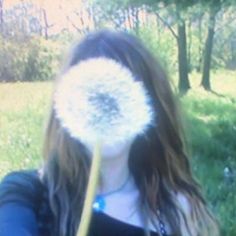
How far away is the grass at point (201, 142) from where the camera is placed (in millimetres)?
4855

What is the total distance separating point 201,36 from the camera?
28.3 metres

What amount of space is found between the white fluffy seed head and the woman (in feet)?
1.31

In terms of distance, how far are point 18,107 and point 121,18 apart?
17.4ft

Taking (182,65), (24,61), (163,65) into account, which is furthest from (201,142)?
(24,61)

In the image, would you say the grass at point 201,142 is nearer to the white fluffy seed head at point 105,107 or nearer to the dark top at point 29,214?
the dark top at point 29,214

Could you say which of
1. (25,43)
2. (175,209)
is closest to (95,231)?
(175,209)

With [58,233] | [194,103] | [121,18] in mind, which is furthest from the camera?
[121,18]

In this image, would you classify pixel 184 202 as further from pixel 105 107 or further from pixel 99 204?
pixel 105 107

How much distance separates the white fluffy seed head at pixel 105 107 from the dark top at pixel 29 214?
27cm

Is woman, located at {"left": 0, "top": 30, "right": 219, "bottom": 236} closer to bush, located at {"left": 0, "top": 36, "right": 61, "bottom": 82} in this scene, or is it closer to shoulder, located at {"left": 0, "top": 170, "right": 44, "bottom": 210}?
shoulder, located at {"left": 0, "top": 170, "right": 44, "bottom": 210}

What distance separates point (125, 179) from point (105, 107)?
640 mm

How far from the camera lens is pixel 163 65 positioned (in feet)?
5.39

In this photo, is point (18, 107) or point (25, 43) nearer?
point (18, 107)

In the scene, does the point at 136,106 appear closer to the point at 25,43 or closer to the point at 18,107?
the point at 18,107
